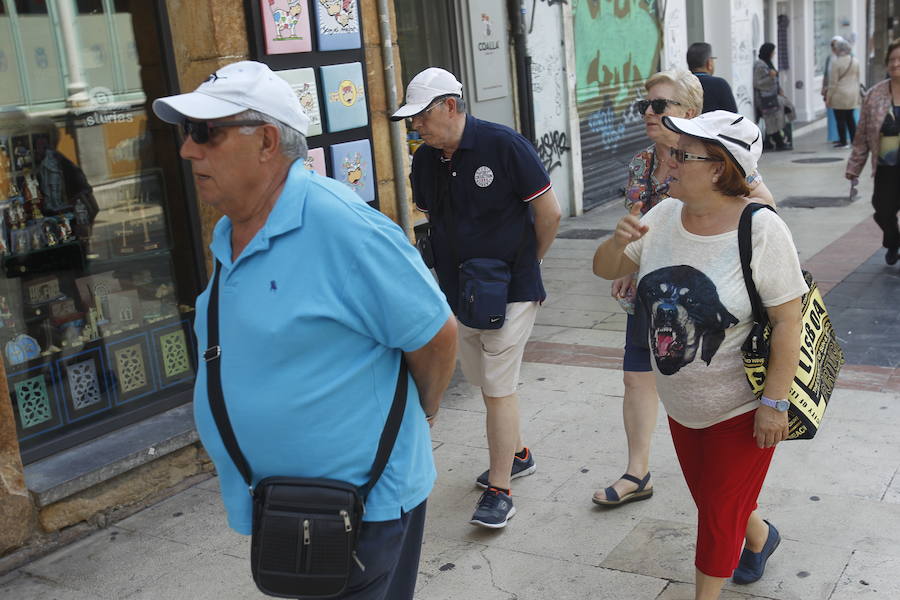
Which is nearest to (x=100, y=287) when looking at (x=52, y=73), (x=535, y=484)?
(x=52, y=73)

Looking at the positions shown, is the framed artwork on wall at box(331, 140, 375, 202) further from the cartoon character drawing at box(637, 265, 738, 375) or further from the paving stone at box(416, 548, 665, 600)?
the cartoon character drawing at box(637, 265, 738, 375)

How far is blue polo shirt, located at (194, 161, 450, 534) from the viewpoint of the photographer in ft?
7.08

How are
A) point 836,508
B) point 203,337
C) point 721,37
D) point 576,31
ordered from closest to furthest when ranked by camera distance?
point 203,337 < point 836,508 < point 576,31 < point 721,37

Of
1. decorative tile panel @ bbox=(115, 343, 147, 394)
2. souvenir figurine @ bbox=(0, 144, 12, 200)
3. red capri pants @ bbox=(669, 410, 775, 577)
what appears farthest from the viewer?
decorative tile panel @ bbox=(115, 343, 147, 394)

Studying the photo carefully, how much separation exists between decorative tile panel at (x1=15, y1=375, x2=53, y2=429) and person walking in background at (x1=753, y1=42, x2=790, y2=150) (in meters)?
14.1

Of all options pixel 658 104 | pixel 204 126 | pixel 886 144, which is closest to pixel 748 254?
pixel 658 104

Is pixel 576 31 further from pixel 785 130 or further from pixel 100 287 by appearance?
pixel 100 287

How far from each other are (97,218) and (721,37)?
522 inches

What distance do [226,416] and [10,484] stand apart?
227 centimetres

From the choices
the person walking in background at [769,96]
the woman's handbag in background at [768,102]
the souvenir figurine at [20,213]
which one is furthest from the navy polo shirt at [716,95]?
the woman's handbag in background at [768,102]

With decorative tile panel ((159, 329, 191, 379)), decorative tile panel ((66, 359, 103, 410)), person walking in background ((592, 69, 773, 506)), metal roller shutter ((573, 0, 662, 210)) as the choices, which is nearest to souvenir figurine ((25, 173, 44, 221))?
decorative tile panel ((66, 359, 103, 410))

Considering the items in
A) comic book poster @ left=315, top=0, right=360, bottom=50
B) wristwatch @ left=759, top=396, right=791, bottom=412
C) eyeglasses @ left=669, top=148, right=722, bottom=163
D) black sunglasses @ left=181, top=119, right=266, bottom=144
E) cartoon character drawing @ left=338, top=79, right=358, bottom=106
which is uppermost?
comic book poster @ left=315, top=0, right=360, bottom=50

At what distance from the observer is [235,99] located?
2207mm

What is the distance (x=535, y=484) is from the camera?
4.61m
